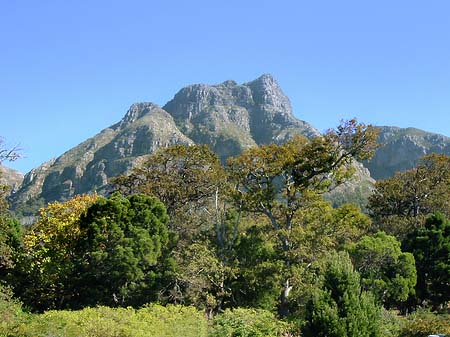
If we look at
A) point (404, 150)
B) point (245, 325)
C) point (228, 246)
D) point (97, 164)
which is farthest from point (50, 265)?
point (404, 150)

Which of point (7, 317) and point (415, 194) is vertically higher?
point (415, 194)

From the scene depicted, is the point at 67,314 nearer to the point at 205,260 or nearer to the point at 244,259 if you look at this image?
the point at 205,260

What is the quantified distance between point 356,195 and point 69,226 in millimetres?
118579

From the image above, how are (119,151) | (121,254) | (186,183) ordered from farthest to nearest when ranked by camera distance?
(119,151) < (186,183) < (121,254)

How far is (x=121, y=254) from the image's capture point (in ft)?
67.6

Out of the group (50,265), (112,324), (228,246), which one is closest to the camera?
(112,324)

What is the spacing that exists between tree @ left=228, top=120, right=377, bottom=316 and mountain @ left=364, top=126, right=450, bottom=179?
552 feet

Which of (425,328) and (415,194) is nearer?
(425,328)

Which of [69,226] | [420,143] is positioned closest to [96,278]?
[69,226]

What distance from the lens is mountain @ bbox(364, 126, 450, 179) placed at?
182500mm

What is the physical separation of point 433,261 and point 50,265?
19.2 meters

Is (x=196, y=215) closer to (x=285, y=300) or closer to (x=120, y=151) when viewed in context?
(x=285, y=300)

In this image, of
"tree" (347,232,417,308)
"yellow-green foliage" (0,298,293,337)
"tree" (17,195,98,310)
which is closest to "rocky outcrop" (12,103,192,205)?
"tree" (17,195,98,310)

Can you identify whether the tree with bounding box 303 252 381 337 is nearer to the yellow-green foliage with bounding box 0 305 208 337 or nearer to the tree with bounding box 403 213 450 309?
the yellow-green foliage with bounding box 0 305 208 337
